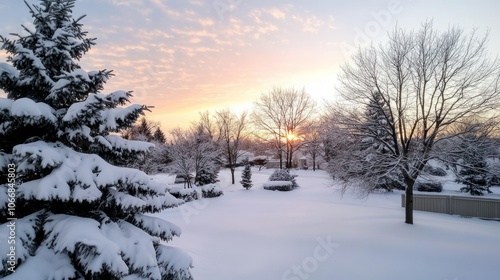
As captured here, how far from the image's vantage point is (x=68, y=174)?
376cm

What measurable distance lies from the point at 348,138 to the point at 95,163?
1100 centimetres

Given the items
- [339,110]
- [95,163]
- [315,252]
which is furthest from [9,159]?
[339,110]

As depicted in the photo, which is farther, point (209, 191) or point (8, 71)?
point (209, 191)

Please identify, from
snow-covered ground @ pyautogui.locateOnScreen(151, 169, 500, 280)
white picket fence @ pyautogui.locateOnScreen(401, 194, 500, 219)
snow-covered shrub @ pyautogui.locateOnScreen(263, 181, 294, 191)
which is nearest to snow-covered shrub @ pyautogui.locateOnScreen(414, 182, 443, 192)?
white picket fence @ pyautogui.locateOnScreen(401, 194, 500, 219)

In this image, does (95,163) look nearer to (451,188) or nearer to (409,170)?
(409,170)

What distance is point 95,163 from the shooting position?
13.4ft

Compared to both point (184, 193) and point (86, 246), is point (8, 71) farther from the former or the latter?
point (184, 193)

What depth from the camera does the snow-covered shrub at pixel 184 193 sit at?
18734 mm

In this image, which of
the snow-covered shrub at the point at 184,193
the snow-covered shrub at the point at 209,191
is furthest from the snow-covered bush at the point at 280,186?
the snow-covered shrub at the point at 184,193

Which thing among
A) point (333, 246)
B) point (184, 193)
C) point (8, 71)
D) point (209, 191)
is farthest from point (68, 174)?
point (209, 191)

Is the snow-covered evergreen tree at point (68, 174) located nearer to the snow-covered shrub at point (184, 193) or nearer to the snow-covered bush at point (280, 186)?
the snow-covered shrub at point (184, 193)

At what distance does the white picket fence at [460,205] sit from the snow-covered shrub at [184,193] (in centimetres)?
1469

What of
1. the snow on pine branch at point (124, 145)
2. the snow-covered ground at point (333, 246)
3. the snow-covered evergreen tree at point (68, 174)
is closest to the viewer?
the snow-covered evergreen tree at point (68, 174)

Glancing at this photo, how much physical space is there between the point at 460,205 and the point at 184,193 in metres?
17.7
